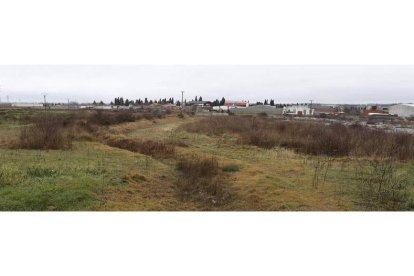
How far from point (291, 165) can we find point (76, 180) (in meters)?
7.80

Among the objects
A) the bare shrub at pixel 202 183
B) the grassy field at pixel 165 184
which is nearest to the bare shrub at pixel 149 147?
the grassy field at pixel 165 184

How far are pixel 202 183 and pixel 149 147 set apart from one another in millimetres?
6929

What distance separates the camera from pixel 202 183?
30.6ft

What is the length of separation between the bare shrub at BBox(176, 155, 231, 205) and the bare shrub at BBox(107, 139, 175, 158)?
2.58 metres

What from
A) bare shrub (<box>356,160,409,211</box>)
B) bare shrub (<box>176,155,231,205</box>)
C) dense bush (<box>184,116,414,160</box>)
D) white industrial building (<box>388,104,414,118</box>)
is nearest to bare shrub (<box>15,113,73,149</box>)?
bare shrub (<box>176,155,231,205</box>)

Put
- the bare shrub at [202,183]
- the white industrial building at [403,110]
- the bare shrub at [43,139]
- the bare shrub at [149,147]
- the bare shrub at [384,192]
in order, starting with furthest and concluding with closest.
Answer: the white industrial building at [403,110]
the bare shrub at [43,139]
the bare shrub at [149,147]
the bare shrub at [202,183]
the bare shrub at [384,192]

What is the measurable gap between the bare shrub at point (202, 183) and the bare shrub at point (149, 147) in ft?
8.47

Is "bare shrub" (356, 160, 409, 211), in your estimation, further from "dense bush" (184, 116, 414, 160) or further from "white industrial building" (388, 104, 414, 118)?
"white industrial building" (388, 104, 414, 118)

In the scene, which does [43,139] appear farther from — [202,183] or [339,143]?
[339,143]

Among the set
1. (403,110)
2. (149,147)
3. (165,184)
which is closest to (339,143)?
(149,147)

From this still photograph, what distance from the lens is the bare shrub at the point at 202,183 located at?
818 centimetres

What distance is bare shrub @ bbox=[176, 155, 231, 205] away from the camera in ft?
26.8

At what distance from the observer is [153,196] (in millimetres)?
7980

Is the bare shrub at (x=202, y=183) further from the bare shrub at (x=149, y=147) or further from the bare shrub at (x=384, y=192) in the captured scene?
the bare shrub at (x=384, y=192)
